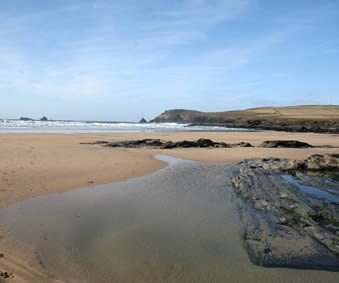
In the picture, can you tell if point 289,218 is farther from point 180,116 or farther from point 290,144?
point 180,116

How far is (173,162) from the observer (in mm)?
10234

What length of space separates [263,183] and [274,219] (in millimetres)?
2027

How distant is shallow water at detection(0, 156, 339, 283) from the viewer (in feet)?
8.97

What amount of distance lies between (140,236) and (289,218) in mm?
2651

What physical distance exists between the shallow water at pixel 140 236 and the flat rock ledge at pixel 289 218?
214 millimetres

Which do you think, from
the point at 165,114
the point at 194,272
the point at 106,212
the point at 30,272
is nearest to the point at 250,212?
the point at 194,272

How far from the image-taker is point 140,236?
3604 mm

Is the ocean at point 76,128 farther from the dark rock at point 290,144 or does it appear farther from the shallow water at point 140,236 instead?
the shallow water at point 140,236

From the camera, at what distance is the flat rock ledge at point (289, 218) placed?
3.10 metres

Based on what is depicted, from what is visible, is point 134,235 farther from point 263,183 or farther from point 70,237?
point 263,183

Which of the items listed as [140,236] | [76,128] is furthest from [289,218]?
[76,128]

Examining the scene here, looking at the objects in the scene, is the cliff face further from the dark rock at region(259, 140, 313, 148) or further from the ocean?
the dark rock at region(259, 140, 313, 148)

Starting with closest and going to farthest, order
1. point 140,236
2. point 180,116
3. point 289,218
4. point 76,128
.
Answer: point 140,236
point 289,218
point 76,128
point 180,116

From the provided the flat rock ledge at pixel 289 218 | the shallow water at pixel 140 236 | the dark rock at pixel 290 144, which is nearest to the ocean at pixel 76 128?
the dark rock at pixel 290 144
